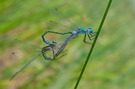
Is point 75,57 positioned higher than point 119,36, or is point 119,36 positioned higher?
point 119,36

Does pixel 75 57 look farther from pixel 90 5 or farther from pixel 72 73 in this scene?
pixel 90 5

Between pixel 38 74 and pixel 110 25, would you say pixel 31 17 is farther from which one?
pixel 110 25

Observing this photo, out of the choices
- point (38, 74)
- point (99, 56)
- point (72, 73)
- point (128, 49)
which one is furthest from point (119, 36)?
point (38, 74)

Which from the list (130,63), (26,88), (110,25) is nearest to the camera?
(26,88)

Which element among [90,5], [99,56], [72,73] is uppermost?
[90,5]

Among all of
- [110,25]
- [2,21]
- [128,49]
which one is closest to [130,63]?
[128,49]

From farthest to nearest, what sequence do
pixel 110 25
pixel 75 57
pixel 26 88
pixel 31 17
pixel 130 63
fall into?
pixel 110 25
pixel 130 63
pixel 75 57
pixel 31 17
pixel 26 88

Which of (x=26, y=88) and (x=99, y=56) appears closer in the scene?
(x=26, y=88)
